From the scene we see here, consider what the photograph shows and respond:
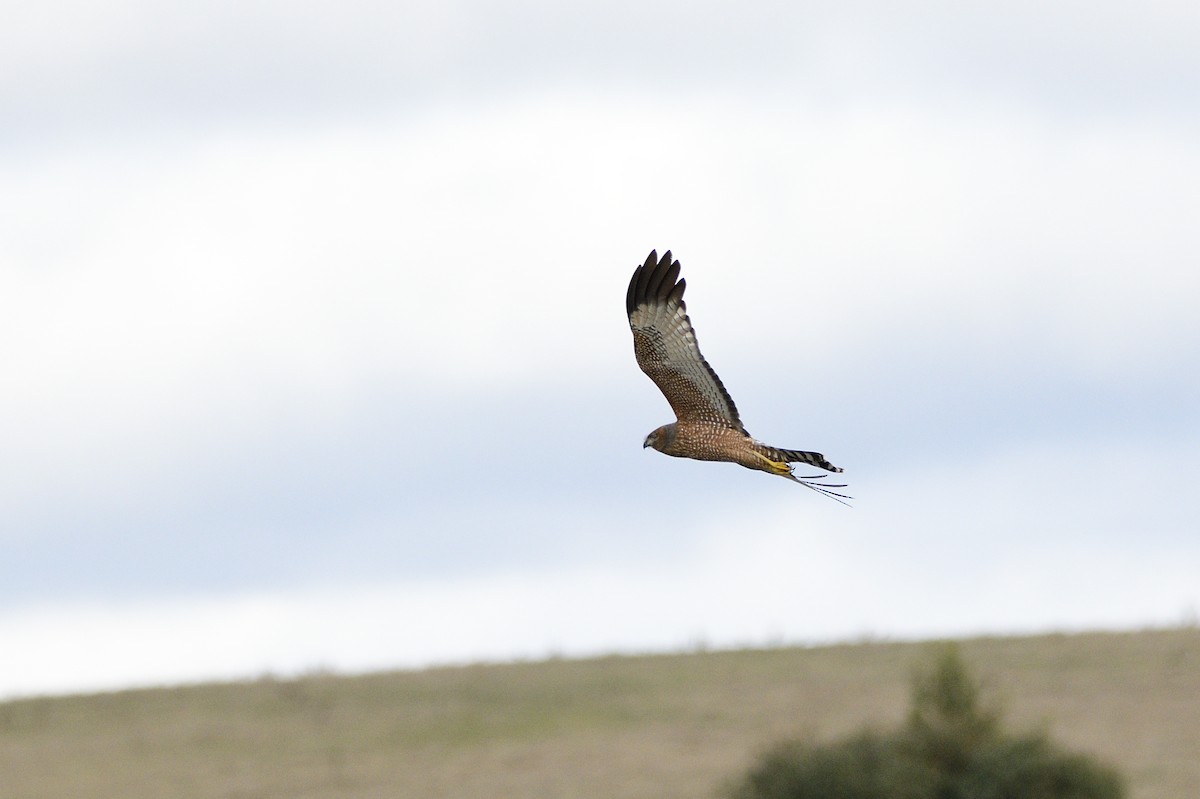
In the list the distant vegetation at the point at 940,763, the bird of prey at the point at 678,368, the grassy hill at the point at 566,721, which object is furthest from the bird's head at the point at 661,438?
the grassy hill at the point at 566,721

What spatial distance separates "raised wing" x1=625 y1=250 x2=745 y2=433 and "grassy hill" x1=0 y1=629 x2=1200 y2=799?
11.5 feet

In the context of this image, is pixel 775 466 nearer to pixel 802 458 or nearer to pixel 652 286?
pixel 802 458

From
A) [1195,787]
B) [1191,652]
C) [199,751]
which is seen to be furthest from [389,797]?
[1191,652]

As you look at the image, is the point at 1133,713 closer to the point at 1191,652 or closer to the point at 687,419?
the point at 1191,652

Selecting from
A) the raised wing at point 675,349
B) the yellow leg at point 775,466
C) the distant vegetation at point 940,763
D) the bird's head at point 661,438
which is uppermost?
the raised wing at point 675,349

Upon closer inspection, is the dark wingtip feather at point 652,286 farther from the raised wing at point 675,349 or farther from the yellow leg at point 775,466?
the yellow leg at point 775,466

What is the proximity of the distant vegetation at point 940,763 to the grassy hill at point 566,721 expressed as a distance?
2.00 metres

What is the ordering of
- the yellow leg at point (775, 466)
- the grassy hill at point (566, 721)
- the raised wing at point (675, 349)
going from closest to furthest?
the yellow leg at point (775, 466)
the raised wing at point (675, 349)
the grassy hill at point (566, 721)

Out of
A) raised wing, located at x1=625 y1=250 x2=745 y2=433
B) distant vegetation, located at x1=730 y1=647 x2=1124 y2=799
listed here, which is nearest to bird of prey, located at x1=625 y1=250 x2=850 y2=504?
raised wing, located at x1=625 y1=250 x2=745 y2=433

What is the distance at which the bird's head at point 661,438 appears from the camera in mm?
16141

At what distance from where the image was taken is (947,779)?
1545 cm

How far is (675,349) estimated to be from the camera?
16.1 metres

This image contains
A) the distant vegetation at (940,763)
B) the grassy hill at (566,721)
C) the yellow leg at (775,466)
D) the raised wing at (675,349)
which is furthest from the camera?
the grassy hill at (566,721)

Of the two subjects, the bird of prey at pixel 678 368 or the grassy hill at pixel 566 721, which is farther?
the grassy hill at pixel 566 721
